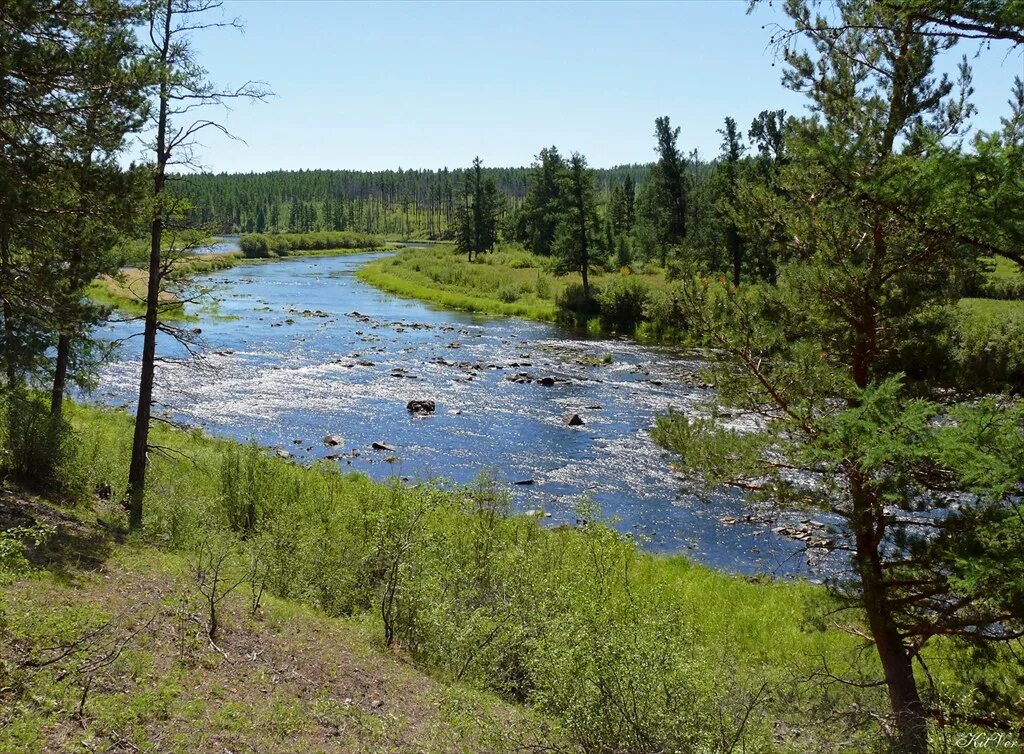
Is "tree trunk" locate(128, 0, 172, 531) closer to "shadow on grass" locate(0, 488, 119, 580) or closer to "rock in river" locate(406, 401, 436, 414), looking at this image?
"shadow on grass" locate(0, 488, 119, 580)

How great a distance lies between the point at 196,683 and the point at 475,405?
23005 millimetres

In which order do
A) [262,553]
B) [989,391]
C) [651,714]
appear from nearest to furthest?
[651,714], [989,391], [262,553]

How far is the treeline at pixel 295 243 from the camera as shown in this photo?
111 metres

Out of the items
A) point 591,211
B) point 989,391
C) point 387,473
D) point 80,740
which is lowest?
point 387,473

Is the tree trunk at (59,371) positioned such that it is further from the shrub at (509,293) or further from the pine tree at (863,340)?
the shrub at (509,293)

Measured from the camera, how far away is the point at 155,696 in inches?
308

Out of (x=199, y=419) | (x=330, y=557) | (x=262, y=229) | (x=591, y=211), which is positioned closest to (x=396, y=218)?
(x=262, y=229)

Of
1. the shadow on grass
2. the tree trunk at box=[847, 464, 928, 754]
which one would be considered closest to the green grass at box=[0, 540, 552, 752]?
the shadow on grass

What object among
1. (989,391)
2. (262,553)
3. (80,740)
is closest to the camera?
(80,740)

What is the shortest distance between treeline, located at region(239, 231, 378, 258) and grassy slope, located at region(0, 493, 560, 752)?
4214 inches

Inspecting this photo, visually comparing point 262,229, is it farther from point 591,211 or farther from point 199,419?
point 199,419

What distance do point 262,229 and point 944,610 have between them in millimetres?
191770

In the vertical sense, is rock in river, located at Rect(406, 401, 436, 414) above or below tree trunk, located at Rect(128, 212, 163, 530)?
below

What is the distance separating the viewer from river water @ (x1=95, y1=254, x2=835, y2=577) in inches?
792
